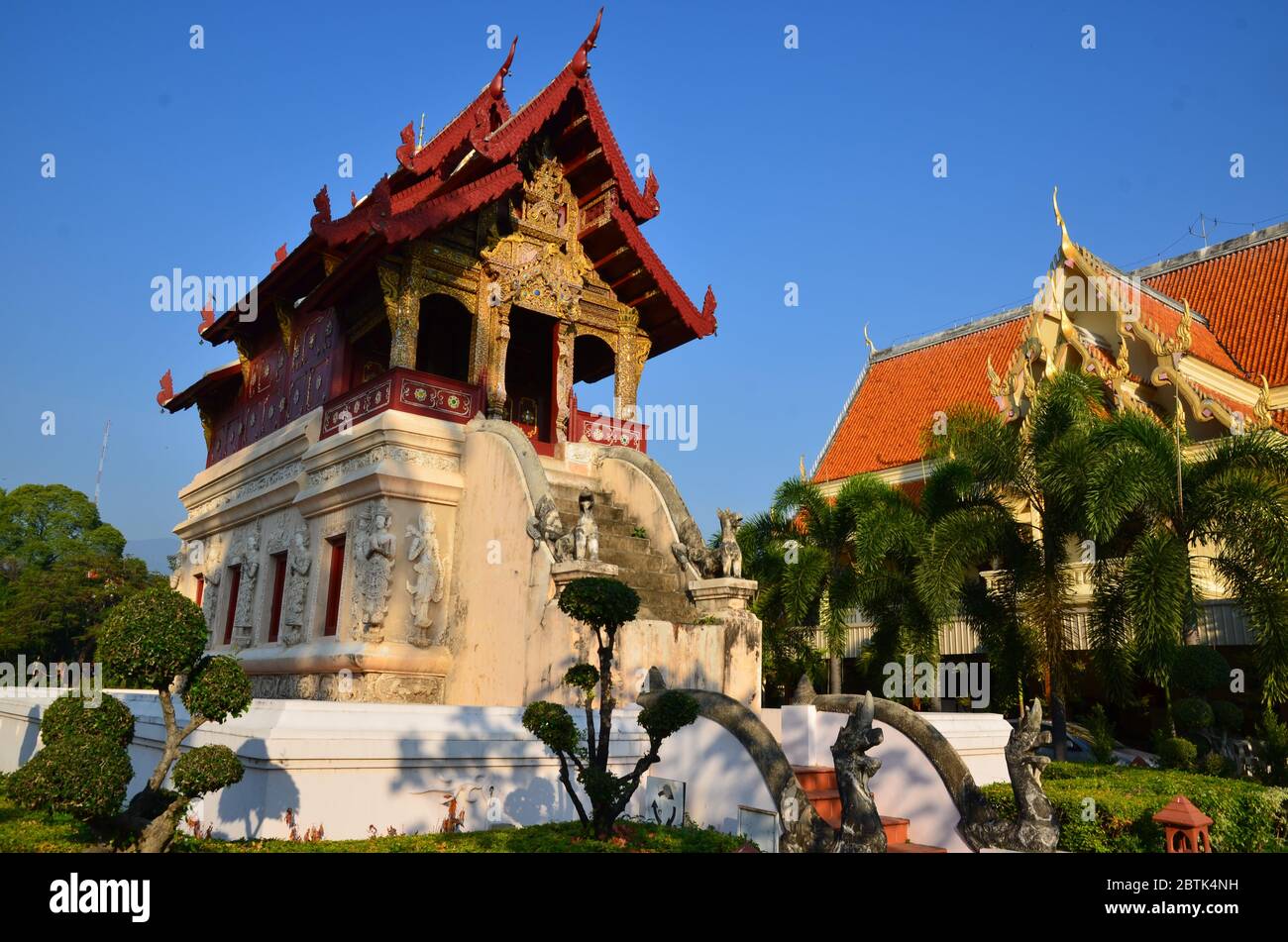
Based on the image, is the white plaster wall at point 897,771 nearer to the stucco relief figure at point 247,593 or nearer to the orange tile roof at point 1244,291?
the stucco relief figure at point 247,593

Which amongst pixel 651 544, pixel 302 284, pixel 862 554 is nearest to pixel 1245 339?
pixel 862 554

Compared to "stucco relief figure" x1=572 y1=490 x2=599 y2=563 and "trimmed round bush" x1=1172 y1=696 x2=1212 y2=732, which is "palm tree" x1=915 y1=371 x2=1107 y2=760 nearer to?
"trimmed round bush" x1=1172 y1=696 x2=1212 y2=732

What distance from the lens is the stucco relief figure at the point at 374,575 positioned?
11875 mm

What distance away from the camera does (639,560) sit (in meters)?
11.8

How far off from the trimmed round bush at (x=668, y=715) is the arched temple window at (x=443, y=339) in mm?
11370

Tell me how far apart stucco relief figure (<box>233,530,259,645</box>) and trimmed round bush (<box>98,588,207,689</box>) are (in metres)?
11.0

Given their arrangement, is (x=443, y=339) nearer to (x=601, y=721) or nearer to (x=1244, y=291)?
(x=601, y=721)

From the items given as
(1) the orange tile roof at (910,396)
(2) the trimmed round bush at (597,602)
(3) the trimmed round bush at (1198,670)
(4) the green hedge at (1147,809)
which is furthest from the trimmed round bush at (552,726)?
(1) the orange tile roof at (910,396)

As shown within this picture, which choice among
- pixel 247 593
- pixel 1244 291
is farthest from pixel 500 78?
pixel 1244 291

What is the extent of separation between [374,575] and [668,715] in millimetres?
7246

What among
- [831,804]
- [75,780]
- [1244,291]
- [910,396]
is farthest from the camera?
[910,396]

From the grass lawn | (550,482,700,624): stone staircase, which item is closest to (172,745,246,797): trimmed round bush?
the grass lawn
